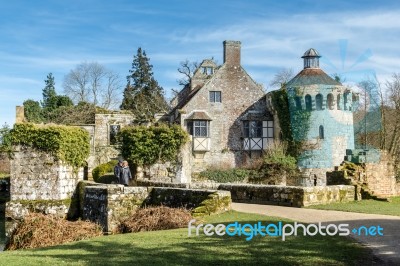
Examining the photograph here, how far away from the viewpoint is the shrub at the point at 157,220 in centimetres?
1259

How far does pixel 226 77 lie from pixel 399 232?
3048 centimetres

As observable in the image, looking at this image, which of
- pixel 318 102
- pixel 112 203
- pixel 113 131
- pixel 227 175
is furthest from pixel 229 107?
pixel 112 203

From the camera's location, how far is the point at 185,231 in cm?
1113

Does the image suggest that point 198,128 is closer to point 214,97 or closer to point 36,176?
point 214,97

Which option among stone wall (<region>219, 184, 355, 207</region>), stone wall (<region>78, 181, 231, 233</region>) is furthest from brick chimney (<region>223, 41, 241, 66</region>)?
stone wall (<region>78, 181, 231, 233</region>)

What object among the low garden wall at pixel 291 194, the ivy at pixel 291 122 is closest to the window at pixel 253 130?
the ivy at pixel 291 122

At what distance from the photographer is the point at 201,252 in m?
8.69

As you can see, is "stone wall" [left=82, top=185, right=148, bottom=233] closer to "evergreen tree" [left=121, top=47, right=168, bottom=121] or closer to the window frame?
the window frame

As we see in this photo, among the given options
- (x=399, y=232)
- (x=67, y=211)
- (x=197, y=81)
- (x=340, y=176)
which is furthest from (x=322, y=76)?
(x=399, y=232)

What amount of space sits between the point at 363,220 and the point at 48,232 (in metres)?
8.81

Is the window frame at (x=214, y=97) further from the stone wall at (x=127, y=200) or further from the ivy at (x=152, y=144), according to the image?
the stone wall at (x=127, y=200)

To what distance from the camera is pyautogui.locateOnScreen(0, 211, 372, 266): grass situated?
816 cm

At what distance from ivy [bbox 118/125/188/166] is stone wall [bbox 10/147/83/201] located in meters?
6.78

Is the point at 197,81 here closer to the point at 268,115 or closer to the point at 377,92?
the point at 268,115
